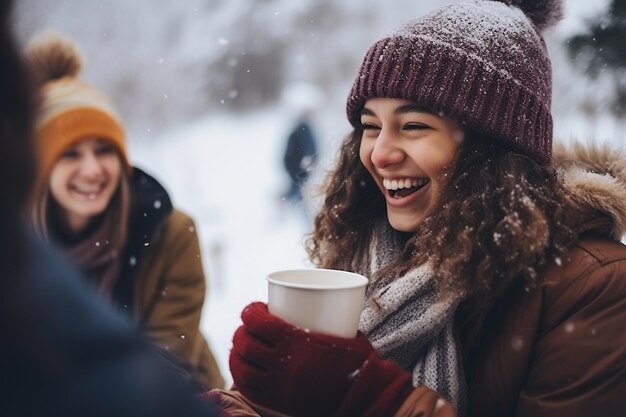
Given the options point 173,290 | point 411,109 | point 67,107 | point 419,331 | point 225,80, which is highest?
point 225,80

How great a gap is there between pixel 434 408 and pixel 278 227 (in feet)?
24.7

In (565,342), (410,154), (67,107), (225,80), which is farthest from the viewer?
(225,80)

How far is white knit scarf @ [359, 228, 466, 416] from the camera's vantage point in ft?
4.46

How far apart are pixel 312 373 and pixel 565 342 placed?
522 millimetres

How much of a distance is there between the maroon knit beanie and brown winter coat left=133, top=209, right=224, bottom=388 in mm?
1438

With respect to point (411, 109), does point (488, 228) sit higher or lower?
lower

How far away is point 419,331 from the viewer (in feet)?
4.58

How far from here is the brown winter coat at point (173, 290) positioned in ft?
8.61

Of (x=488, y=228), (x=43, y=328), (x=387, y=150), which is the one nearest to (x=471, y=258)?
(x=488, y=228)

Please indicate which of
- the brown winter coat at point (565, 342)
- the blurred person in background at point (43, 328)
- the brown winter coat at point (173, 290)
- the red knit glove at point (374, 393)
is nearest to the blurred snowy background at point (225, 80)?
the brown winter coat at point (173, 290)

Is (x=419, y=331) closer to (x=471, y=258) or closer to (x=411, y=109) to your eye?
(x=471, y=258)

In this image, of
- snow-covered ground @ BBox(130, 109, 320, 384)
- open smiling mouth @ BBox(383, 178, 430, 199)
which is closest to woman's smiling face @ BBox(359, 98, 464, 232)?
open smiling mouth @ BBox(383, 178, 430, 199)

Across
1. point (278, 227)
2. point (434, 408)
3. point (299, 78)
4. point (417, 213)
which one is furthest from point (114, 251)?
point (299, 78)

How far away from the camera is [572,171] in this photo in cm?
158
